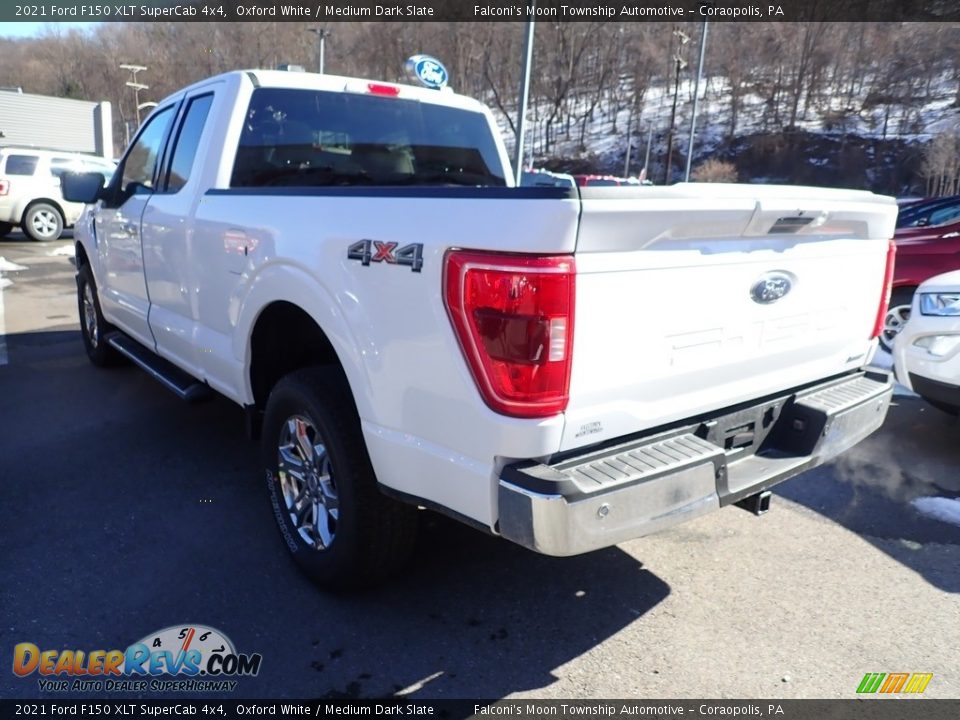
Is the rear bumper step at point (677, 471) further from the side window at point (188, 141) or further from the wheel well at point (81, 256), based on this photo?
the wheel well at point (81, 256)

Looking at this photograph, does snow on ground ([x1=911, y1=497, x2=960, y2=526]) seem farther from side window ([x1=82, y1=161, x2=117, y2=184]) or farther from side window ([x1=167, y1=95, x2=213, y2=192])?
side window ([x1=82, y1=161, x2=117, y2=184])

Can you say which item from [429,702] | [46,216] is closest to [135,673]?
[429,702]

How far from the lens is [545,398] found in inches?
81.0

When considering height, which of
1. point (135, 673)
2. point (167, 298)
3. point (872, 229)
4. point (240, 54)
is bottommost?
point (135, 673)

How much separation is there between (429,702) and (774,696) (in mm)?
1156

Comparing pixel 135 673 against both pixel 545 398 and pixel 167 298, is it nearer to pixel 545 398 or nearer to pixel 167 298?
pixel 545 398

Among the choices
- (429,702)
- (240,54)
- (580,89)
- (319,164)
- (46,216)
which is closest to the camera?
(429,702)

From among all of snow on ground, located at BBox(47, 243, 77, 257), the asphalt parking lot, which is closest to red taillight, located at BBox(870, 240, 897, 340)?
the asphalt parking lot

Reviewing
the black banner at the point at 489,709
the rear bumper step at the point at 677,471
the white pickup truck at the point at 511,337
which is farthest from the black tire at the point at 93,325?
the rear bumper step at the point at 677,471

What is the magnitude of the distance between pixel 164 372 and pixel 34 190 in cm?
1361

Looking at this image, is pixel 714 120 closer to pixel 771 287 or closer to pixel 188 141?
pixel 188 141

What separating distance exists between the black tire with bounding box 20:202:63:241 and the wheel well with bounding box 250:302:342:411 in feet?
48.7

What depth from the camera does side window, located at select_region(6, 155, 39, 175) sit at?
14933 mm

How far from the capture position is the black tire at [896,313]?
6.65 m
